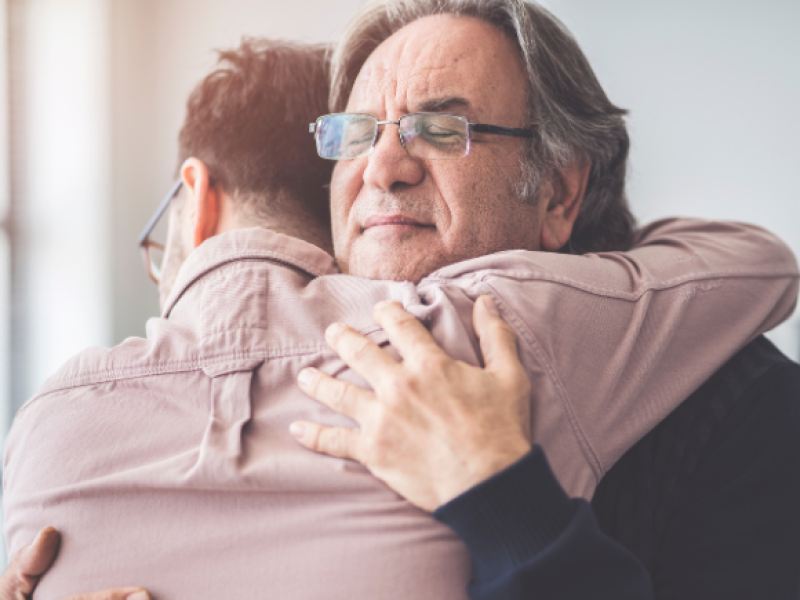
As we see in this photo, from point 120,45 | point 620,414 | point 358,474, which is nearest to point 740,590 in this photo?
point 620,414

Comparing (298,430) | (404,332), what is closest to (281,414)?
(298,430)

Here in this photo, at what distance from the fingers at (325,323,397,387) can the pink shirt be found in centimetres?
3

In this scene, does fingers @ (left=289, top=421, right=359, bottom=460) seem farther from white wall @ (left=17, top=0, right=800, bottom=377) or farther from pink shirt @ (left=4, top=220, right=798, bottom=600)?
white wall @ (left=17, top=0, right=800, bottom=377)

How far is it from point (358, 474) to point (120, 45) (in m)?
2.77

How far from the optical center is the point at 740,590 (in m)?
0.86

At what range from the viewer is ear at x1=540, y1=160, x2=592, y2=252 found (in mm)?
1375

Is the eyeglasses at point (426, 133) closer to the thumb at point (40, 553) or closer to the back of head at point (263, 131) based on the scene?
the back of head at point (263, 131)

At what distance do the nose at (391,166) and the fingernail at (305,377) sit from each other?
53 cm

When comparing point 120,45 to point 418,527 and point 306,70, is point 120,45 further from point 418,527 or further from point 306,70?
point 418,527

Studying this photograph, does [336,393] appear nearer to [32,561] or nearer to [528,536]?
[528,536]

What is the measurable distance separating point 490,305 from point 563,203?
2.26 feet

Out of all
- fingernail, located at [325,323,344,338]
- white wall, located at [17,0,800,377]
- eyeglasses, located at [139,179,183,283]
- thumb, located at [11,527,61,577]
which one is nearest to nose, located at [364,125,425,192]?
fingernail, located at [325,323,344,338]

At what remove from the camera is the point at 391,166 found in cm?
118

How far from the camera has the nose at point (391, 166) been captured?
118cm
